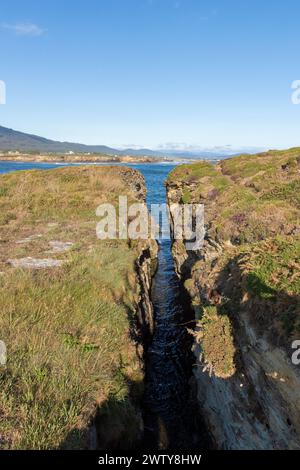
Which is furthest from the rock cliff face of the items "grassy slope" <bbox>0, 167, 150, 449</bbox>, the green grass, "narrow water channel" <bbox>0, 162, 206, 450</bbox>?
"grassy slope" <bbox>0, 167, 150, 449</bbox>

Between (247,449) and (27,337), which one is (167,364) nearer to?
(247,449)

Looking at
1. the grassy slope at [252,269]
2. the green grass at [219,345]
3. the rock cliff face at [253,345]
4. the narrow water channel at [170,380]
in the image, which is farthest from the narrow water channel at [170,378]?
the green grass at [219,345]

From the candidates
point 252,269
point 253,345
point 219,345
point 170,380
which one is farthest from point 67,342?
point 170,380

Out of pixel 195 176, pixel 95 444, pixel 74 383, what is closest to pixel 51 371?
pixel 74 383

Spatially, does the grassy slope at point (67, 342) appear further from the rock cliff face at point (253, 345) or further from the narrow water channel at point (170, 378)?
the narrow water channel at point (170, 378)

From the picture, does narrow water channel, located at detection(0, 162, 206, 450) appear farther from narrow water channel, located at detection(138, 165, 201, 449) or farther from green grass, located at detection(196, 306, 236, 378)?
green grass, located at detection(196, 306, 236, 378)
